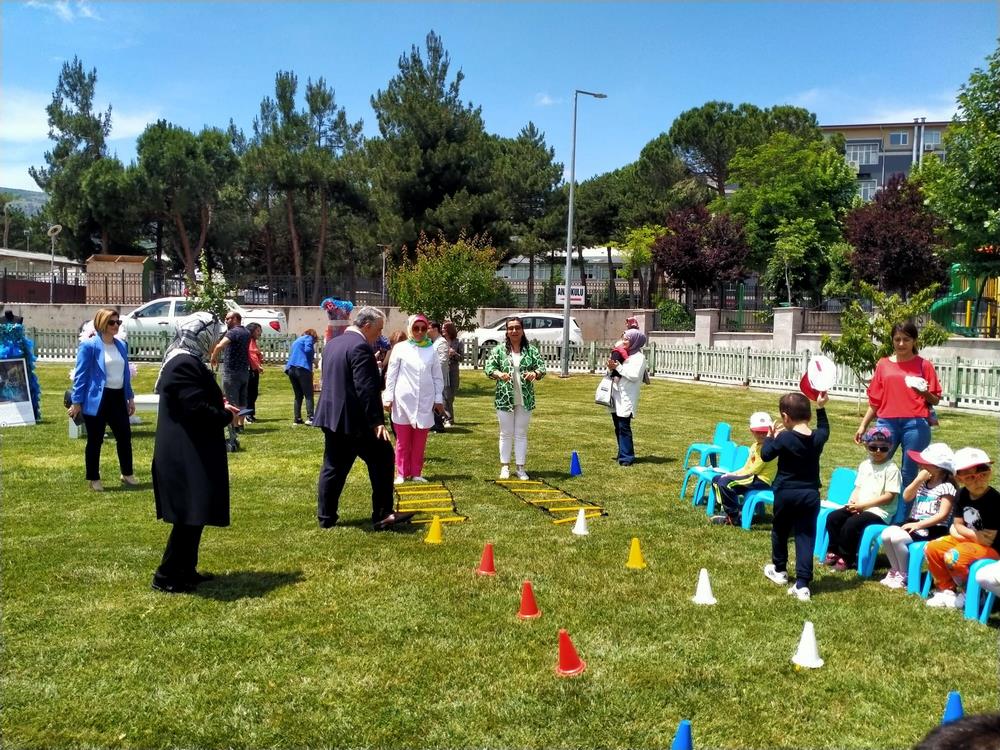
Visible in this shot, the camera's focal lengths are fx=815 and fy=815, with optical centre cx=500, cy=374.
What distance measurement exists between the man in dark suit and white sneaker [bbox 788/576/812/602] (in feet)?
10.6

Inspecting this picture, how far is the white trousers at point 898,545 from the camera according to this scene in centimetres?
566

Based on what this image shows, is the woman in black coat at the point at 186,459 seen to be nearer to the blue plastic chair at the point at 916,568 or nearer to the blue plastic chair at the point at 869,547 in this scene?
the blue plastic chair at the point at 869,547

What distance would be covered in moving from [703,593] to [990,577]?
1.67 meters

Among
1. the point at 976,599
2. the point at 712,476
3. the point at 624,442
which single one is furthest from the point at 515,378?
the point at 976,599

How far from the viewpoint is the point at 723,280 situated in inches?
1478

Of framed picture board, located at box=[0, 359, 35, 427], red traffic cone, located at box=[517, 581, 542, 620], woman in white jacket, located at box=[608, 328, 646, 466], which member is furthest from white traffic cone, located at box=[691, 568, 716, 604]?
framed picture board, located at box=[0, 359, 35, 427]

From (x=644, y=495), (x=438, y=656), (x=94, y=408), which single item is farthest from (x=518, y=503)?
(x=94, y=408)

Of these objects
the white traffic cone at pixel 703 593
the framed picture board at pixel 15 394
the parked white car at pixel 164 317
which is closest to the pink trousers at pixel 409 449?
the white traffic cone at pixel 703 593

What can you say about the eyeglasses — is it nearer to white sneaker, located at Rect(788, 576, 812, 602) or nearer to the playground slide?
white sneaker, located at Rect(788, 576, 812, 602)

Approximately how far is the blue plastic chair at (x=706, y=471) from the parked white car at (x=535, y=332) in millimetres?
16679

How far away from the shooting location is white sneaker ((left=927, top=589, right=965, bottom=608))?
5.26 m

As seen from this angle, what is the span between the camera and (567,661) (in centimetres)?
417

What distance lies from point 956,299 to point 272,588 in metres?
28.8

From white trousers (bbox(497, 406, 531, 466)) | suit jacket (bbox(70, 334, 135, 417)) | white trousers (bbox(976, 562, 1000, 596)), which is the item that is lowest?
white trousers (bbox(976, 562, 1000, 596))
